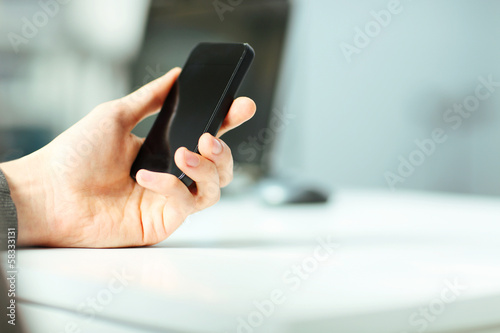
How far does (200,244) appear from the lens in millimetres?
491

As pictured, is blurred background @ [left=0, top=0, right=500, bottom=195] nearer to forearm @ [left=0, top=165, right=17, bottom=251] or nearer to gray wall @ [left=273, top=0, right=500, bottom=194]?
gray wall @ [left=273, top=0, right=500, bottom=194]

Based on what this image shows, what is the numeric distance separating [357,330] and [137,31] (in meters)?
1.02

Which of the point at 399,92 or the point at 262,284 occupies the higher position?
the point at 262,284

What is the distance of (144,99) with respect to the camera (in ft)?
1.82

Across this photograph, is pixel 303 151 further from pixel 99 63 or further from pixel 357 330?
pixel 357 330

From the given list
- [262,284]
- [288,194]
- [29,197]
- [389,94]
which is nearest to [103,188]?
[29,197]

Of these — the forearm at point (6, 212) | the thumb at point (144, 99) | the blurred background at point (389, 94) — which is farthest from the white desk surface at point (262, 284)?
the blurred background at point (389, 94)

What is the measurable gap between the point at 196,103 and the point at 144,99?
92 millimetres

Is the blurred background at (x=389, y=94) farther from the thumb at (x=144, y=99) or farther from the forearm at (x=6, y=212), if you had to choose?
the forearm at (x=6, y=212)

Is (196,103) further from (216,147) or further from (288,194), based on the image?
(288,194)

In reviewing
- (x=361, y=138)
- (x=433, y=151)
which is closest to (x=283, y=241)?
(x=361, y=138)

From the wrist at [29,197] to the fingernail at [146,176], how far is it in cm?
13

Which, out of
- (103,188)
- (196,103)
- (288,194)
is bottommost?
(288,194)

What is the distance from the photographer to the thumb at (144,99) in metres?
0.55
